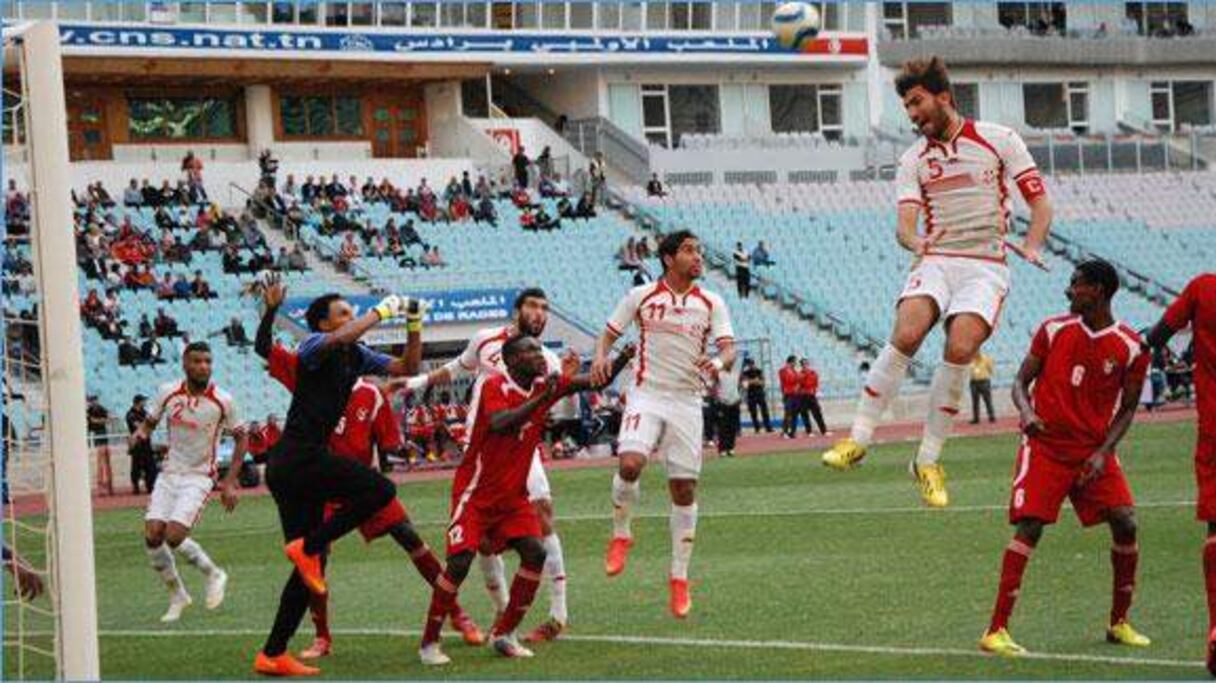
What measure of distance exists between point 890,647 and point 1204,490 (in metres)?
2.77

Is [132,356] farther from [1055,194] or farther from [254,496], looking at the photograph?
[1055,194]

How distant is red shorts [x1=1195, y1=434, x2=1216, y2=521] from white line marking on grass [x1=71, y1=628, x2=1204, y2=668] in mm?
1079

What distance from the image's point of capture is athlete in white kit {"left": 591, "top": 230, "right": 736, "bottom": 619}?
1778cm

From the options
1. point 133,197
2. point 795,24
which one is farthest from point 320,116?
point 795,24

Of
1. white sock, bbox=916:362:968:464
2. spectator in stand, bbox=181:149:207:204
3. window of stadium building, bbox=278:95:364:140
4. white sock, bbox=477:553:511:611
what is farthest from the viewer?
window of stadium building, bbox=278:95:364:140

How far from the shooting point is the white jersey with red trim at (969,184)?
14.6 m

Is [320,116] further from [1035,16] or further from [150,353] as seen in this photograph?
[1035,16]

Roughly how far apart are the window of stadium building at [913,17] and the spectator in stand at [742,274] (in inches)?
730

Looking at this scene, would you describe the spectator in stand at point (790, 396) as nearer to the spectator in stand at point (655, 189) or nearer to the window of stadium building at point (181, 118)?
the spectator in stand at point (655, 189)

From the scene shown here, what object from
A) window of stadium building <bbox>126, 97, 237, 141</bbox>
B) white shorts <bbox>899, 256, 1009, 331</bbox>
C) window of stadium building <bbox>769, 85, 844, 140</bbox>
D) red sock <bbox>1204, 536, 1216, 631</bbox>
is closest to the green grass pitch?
red sock <bbox>1204, 536, 1216, 631</bbox>

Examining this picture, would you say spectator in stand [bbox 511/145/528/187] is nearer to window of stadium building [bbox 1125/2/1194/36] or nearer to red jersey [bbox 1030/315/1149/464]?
window of stadium building [bbox 1125/2/1194/36]

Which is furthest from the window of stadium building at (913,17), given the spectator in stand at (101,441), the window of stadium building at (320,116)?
the spectator in stand at (101,441)

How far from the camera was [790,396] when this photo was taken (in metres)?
48.7

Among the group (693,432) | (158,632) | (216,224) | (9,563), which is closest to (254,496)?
(216,224)
